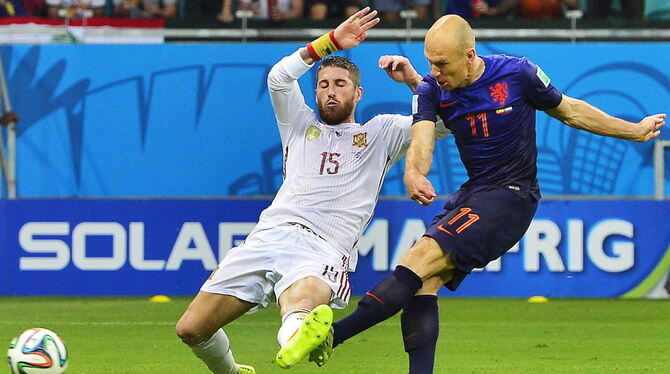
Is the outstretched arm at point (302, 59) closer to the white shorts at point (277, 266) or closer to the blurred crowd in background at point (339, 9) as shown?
the white shorts at point (277, 266)

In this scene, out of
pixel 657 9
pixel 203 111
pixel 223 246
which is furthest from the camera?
pixel 657 9

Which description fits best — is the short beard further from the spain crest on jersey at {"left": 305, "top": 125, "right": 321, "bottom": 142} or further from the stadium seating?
the stadium seating

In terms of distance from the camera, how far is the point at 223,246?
1233 centimetres

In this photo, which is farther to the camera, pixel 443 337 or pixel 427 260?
pixel 443 337

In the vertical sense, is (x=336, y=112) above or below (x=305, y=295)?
above

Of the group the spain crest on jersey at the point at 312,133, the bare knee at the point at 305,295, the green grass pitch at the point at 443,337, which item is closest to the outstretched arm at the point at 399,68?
the spain crest on jersey at the point at 312,133

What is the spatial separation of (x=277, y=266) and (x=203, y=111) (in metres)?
7.68

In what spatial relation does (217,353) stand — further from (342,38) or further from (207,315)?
(342,38)

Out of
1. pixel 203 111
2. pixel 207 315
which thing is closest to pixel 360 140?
pixel 207 315

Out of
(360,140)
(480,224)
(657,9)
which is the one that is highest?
(360,140)

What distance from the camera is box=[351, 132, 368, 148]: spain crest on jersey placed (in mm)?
6594

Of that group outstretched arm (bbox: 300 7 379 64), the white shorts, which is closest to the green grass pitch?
the white shorts

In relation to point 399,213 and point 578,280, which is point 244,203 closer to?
point 399,213

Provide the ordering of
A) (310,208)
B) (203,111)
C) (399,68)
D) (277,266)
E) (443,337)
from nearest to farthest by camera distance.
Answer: (277,266), (310,208), (399,68), (443,337), (203,111)
